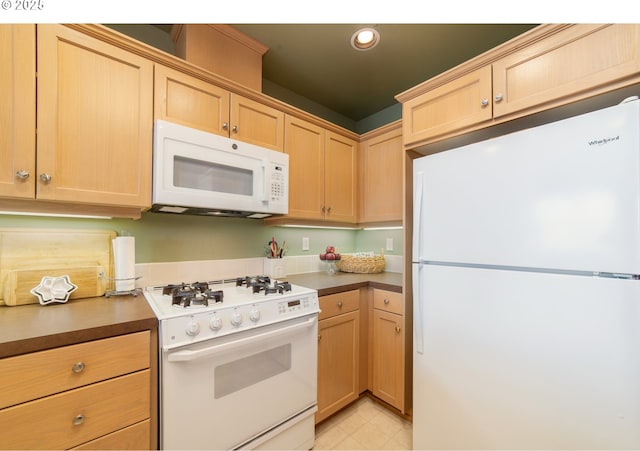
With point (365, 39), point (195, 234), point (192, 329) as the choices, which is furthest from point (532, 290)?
point (195, 234)

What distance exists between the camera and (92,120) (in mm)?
1145

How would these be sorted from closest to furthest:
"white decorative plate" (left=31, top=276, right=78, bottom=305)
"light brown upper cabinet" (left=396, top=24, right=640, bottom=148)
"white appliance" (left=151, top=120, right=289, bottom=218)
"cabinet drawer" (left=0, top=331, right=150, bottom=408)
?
"cabinet drawer" (left=0, top=331, right=150, bottom=408) → "light brown upper cabinet" (left=396, top=24, right=640, bottom=148) → "white decorative plate" (left=31, top=276, right=78, bottom=305) → "white appliance" (left=151, top=120, right=289, bottom=218)

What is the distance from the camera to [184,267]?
164 cm

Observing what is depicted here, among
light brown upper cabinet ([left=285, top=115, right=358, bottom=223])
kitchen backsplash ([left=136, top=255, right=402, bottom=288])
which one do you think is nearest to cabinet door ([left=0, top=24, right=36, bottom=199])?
kitchen backsplash ([left=136, top=255, right=402, bottom=288])

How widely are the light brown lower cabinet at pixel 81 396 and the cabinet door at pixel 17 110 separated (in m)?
0.70

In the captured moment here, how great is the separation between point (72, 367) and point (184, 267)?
33.4 inches

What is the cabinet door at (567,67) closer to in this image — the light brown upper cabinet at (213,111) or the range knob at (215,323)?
the light brown upper cabinet at (213,111)

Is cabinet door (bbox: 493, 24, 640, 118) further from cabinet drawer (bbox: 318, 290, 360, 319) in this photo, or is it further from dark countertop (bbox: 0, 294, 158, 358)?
dark countertop (bbox: 0, 294, 158, 358)

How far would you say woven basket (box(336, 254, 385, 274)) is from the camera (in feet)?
7.16

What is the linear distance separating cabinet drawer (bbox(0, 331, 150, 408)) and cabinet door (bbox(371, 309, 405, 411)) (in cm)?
140

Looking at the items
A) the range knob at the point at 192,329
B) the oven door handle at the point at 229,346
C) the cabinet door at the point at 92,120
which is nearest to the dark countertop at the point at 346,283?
the oven door handle at the point at 229,346

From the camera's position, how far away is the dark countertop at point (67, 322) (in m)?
0.77
